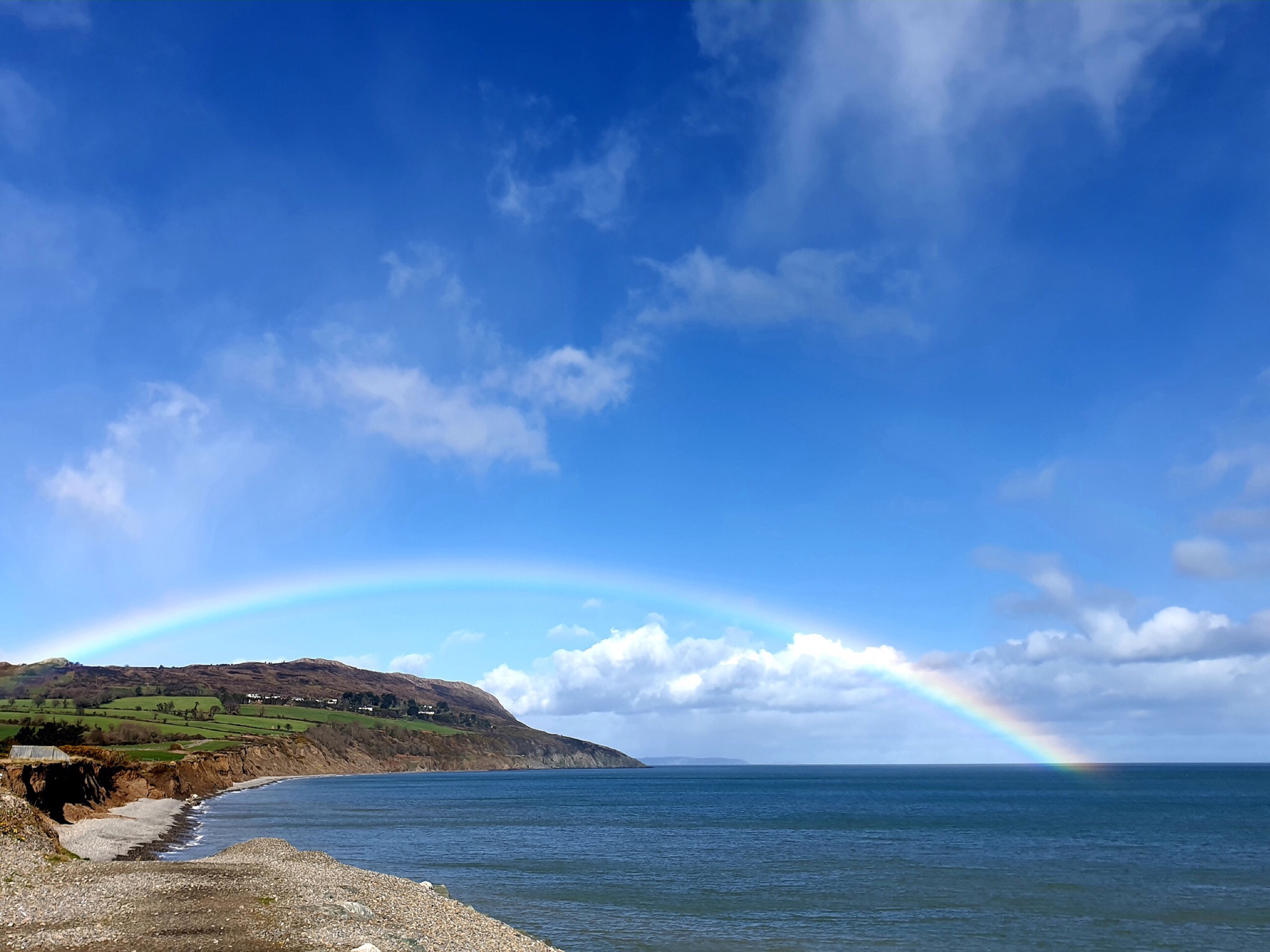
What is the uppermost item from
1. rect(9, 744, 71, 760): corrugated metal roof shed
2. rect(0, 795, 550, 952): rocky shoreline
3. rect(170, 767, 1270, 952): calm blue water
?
rect(9, 744, 71, 760): corrugated metal roof shed

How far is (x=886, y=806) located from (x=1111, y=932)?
407 feet

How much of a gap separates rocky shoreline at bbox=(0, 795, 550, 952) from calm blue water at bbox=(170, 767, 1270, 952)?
5564 millimetres

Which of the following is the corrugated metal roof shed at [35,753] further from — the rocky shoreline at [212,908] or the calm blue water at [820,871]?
the rocky shoreline at [212,908]

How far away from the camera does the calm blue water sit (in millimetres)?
42125

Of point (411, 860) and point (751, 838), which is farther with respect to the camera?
point (751, 838)

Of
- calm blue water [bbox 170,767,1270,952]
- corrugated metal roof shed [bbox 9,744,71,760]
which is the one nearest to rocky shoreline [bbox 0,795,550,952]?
calm blue water [bbox 170,767,1270,952]

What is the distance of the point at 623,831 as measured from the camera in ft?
329

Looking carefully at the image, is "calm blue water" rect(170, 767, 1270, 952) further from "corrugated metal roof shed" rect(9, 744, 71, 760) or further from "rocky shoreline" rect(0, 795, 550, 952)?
"corrugated metal roof shed" rect(9, 744, 71, 760)

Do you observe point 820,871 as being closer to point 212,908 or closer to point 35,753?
point 212,908

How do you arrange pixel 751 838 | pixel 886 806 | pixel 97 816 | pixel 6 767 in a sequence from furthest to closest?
pixel 886 806, pixel 751 838, pixel 97 816, pixel 6 767

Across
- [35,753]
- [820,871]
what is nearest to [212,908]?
[820,871]

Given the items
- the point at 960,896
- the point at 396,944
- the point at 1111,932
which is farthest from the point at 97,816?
the point at 1111,932

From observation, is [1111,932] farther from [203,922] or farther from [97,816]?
[97,816]

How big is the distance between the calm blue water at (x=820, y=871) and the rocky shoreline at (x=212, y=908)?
5564mm
